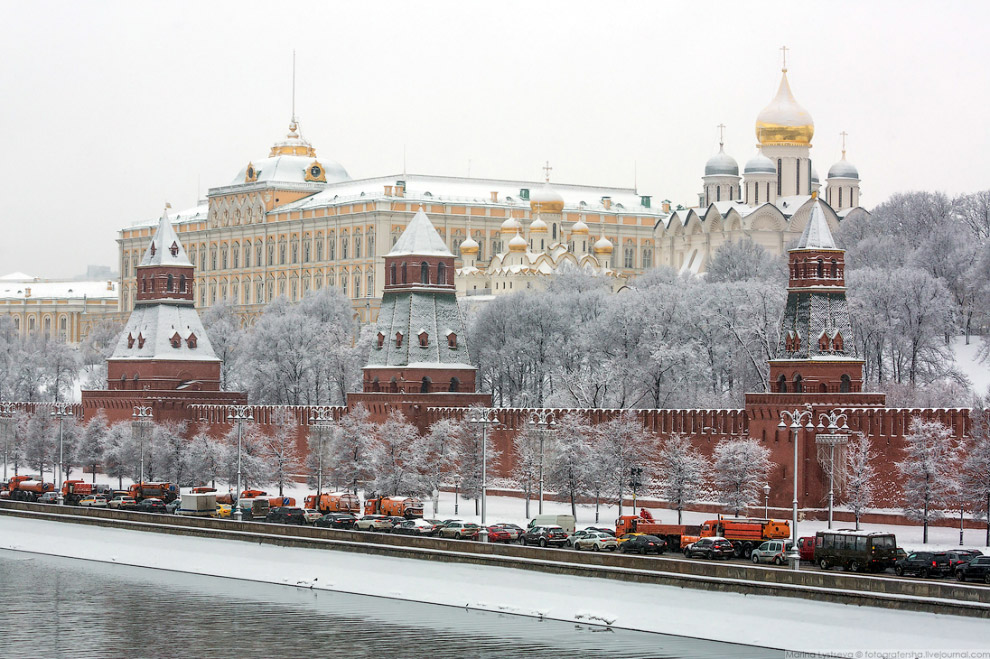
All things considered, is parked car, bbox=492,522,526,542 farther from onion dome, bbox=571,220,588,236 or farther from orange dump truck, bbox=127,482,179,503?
onion dome, bbox=571,220,588,236

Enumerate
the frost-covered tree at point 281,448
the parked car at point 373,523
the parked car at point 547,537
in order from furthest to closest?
the frost-covered tree at point 281,448 → the parked car at point 373,523 → the parked car at point 547,537

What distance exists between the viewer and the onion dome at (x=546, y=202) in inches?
6481

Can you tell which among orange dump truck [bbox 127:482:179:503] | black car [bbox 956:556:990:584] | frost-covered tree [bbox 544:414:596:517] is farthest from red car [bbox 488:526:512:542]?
orange dump truck [bbox 127:482:179:503]

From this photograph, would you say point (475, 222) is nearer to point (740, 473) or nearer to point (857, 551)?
point (740, 473)

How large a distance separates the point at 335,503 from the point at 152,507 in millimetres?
6325

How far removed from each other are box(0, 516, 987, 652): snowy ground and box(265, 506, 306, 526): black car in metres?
5.18

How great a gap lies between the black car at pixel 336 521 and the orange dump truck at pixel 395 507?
366 centimetres

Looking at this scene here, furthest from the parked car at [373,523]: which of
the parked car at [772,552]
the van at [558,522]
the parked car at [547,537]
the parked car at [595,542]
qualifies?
the parked car at [772,552]

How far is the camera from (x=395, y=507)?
71.6 m

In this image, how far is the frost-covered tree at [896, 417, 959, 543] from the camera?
64.1 metres

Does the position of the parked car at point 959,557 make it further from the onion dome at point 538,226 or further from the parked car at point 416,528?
the onion dome at point 538,226

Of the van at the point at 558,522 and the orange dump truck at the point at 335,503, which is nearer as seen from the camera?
the van at the point at 558,522

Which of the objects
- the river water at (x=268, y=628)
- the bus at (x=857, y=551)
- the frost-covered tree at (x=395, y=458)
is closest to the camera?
the river water at (x=268, y=628)

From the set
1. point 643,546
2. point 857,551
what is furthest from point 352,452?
point 857,551
